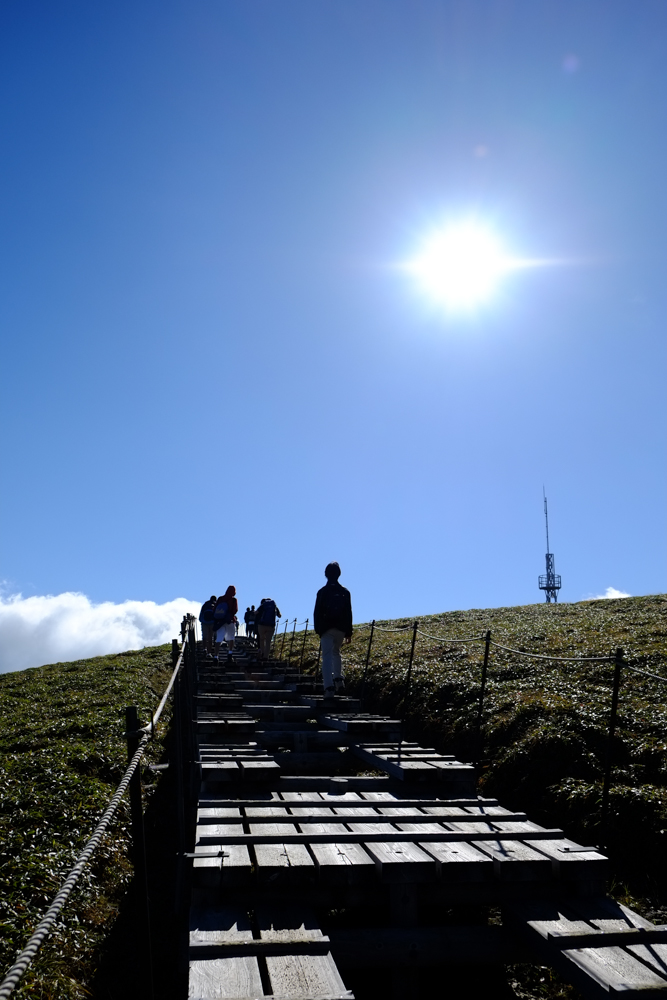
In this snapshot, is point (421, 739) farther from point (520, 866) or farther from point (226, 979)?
point (226, 979)

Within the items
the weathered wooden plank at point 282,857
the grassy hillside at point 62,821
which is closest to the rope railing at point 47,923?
A: the weathered wooden plank at point 282,857

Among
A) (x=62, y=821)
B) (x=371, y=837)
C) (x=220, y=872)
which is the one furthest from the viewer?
(x=62, y=821)

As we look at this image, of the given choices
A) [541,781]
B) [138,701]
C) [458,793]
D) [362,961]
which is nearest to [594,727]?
[541,781]

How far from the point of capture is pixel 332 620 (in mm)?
12453

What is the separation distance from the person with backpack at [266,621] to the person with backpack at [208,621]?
3.24m

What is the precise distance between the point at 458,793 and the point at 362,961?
9.79 ft

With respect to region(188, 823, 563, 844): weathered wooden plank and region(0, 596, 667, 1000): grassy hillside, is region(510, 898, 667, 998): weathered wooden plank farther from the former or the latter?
region(0, 596, 667, 1000): grassy hillside

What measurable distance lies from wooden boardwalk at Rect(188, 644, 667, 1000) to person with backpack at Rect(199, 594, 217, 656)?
700 inches

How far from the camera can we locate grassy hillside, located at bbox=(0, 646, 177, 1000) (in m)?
6.98

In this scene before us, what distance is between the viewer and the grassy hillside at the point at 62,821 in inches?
275

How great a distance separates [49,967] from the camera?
22.2 ft

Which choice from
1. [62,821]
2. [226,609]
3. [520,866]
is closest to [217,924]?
[520,866]

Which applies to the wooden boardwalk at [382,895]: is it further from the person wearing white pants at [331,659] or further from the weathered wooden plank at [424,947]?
the person wearing white pants at [331,659]

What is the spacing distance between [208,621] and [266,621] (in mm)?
4476
